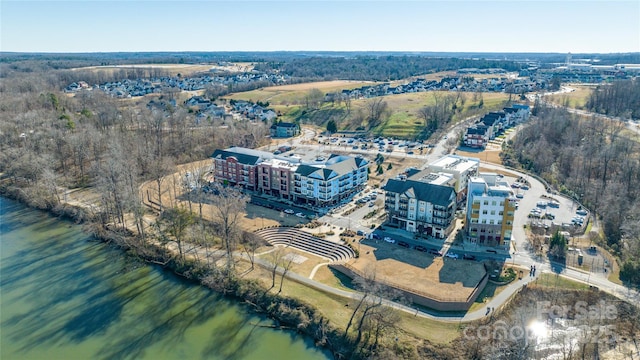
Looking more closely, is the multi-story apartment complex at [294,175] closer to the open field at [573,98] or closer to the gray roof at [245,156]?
the gray roof at [245,156]

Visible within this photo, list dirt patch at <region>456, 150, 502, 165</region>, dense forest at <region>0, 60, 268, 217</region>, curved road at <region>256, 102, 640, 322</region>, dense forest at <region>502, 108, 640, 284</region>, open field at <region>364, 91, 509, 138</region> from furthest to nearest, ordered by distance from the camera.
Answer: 1. open field at <region>364, 91, 509, 138</region>
2. dirt patch at <region>456, 150, 502, 165</region>
3. dense forest at <region>0, 60, 268, 217</region>
4. dense forest at <region>502, 108, 640, 284</region>
5. curved road at <region>256, 102, 640, 322</region>

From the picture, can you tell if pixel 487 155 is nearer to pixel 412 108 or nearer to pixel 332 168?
pixel 332 168

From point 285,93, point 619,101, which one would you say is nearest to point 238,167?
point 285,93

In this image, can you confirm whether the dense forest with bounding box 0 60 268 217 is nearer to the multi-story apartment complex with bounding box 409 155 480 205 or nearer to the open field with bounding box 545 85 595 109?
the multi-story apartment complex with bounding box 409 155 480 205

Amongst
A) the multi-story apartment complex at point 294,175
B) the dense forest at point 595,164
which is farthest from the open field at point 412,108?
the multi-story apartment complex at point 294,175

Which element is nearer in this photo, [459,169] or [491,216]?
[491,216]

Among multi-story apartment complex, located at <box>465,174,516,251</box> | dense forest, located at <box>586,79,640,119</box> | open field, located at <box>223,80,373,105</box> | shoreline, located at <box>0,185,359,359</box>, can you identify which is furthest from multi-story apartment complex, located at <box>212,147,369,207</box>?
dense forest, located at <box>586,79,640,119</box>
